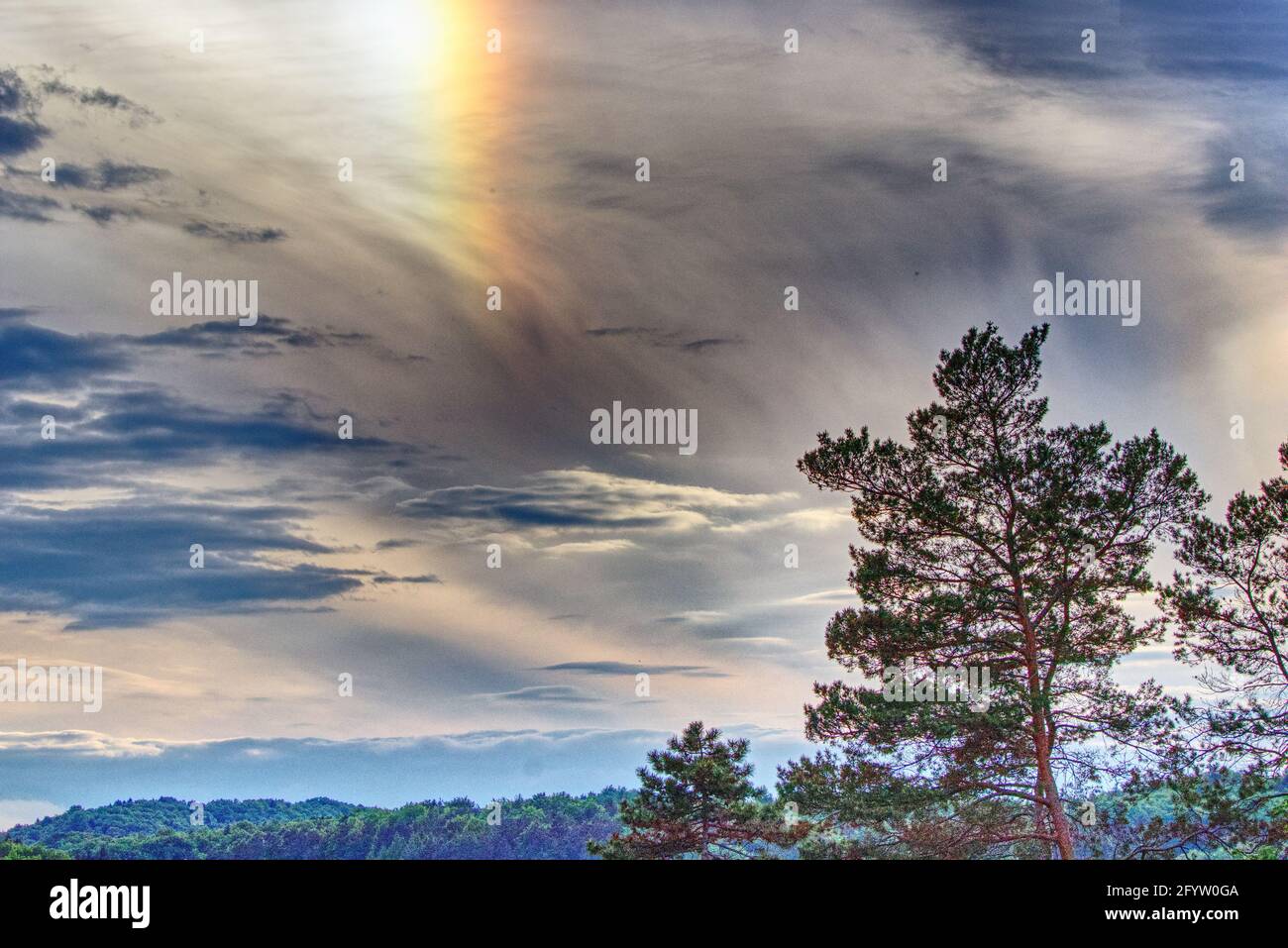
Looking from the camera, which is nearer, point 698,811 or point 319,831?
point 698,811

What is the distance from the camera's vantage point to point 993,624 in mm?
26016

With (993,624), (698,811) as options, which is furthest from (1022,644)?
(698,811)

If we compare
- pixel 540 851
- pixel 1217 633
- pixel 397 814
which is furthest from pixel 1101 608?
pixel 397 814

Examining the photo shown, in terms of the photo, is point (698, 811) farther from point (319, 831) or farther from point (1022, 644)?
point (319, 831)

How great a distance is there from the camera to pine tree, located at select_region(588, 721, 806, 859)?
29.5m

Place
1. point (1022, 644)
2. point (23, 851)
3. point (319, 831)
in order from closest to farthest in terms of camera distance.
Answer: point (1022, 644) < point (23, 851) < point (319, 831)

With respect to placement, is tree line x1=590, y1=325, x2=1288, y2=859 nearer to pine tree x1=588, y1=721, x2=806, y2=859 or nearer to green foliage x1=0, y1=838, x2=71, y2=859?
pine tree x1=588, y1=721, x2=806, y2=859

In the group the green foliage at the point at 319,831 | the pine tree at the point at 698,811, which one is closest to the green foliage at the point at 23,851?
the green foliage at the point at 319,831

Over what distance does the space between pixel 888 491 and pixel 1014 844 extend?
867 centimetres

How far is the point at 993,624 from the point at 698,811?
9860 millimetres

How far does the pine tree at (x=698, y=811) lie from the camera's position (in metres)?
29.5

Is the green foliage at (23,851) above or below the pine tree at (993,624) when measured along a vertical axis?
below

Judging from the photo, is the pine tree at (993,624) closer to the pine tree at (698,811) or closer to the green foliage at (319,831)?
the pine tree at (698,811)

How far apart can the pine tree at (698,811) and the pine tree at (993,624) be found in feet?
11.6
